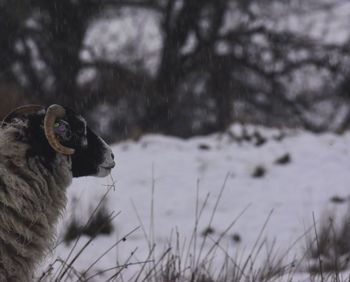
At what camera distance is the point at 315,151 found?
912 centimetres

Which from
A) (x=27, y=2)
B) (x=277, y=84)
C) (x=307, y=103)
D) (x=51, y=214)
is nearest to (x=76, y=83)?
(x=27, y=2)

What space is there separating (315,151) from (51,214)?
696 cm

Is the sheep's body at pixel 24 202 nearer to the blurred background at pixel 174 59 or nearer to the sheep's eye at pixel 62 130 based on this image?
the sheep's eye at pixel 62 130

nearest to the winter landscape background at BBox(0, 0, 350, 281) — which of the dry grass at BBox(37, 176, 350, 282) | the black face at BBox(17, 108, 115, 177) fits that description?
the dry grass at BBox(37, 176, 350, 282)

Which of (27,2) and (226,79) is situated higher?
(27,2)

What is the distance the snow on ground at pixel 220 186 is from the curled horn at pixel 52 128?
7.83 ft

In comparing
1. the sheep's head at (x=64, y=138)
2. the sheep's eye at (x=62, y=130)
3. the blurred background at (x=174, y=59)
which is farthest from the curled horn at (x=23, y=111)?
the blurred background at (x=174, y=59)

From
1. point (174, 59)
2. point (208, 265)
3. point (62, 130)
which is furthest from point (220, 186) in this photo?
point (174, 59)

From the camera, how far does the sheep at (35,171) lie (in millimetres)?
2479

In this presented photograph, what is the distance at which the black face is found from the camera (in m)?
2.61

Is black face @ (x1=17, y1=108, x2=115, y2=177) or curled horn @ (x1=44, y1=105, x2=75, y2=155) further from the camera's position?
black face @ (x1=17, y1=108, x2=115, y2=177)

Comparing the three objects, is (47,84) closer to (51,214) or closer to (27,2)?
(27,2)

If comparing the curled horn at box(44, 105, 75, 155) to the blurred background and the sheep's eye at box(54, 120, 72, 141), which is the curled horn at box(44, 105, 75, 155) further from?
the blurred background

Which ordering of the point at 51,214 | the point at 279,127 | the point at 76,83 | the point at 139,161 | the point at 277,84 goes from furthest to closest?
the point at 277,84, the point at 76,83, the point at 279,127, the point at 139,161, the point at 51,214
